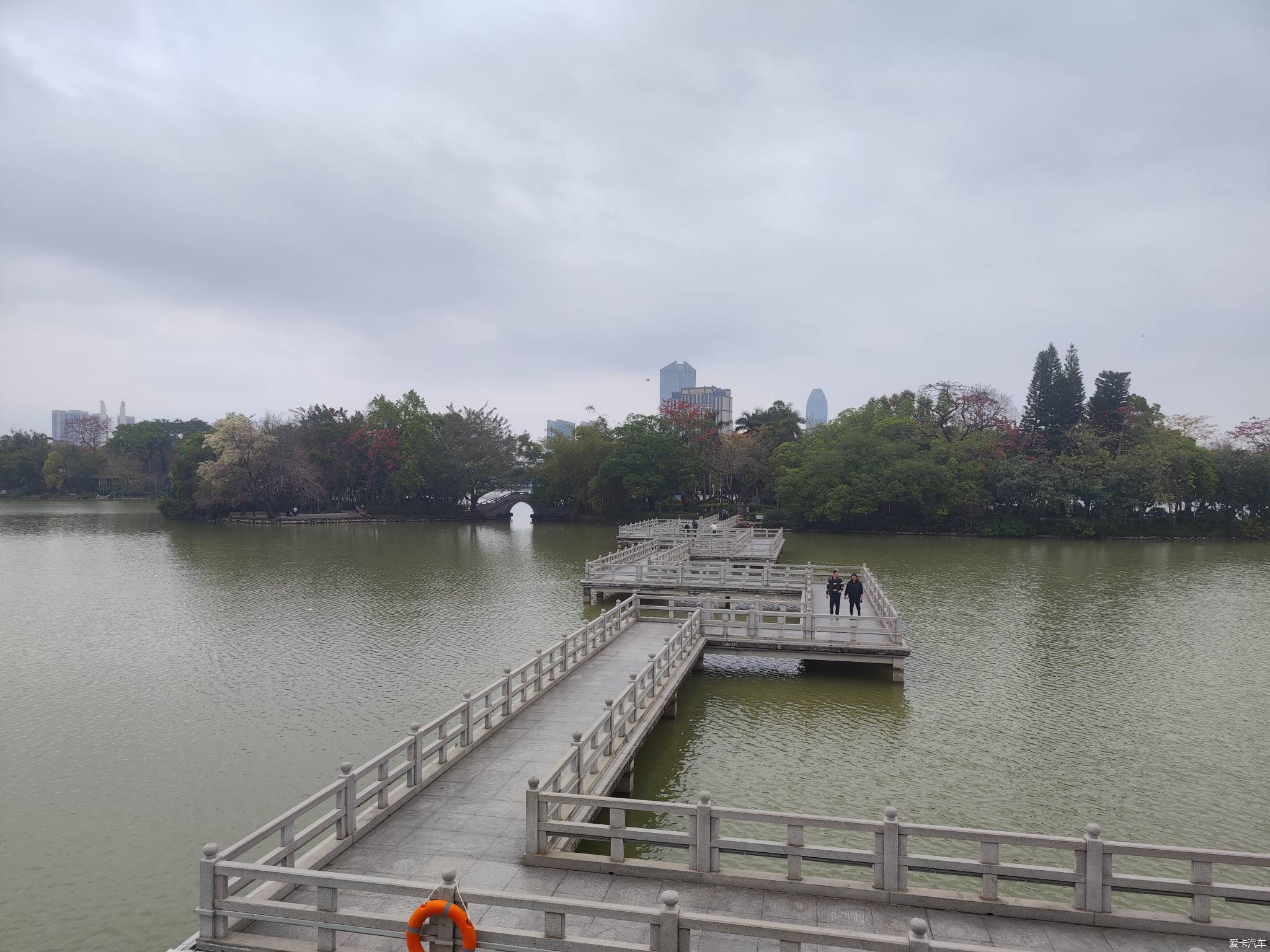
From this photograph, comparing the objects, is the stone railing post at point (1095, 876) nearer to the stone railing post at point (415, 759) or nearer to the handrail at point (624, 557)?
the stone railing post at point (415, 759)

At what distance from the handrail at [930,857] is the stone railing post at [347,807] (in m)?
2.19

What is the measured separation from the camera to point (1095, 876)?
7.83 m

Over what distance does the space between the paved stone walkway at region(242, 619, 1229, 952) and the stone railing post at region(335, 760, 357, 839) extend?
0.82ft

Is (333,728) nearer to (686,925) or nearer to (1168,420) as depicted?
(686,925)

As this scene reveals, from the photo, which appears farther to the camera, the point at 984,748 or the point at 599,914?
the point at 984,748

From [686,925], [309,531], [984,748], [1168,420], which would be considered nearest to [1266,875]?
[984,748]

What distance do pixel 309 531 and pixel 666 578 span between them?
48.5m

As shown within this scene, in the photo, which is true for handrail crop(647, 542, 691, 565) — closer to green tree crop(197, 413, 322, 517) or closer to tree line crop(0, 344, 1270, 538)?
tree line crop(0, 344, 1270, 538)

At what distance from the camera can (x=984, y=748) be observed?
51.6 feet

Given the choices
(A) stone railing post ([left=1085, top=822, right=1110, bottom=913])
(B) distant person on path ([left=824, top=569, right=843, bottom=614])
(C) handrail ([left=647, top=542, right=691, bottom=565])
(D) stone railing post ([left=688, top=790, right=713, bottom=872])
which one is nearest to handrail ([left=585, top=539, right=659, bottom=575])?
(C) handrail ([left=647, top=542, right=691, bottom=565])

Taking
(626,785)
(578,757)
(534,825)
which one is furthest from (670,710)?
(534,825)

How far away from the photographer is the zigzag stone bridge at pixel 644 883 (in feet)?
23.3

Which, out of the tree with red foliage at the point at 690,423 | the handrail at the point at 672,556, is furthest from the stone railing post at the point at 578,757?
the tree with red foliage at the point at 690,423

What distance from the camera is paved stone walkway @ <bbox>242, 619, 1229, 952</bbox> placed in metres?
7.53
